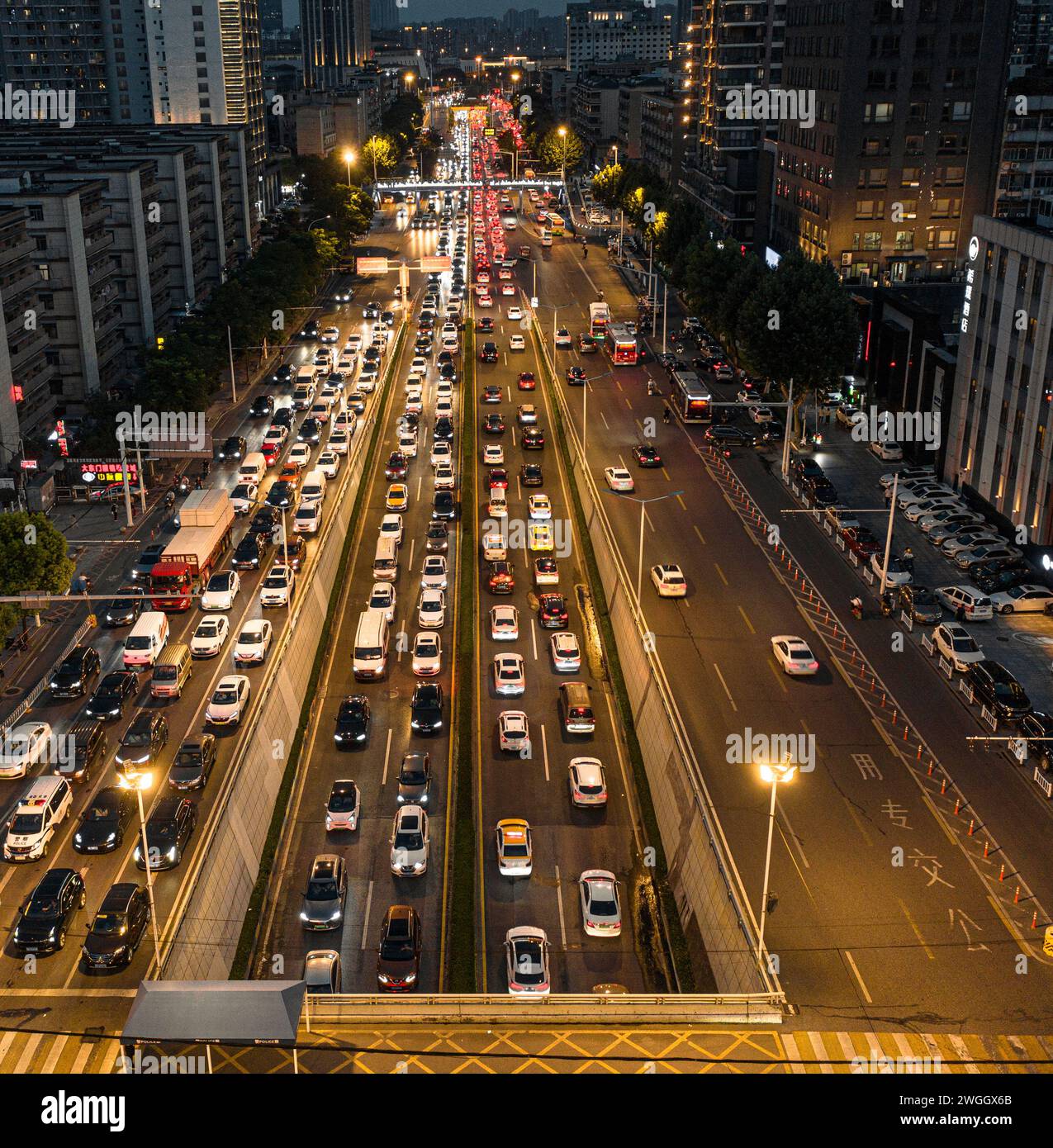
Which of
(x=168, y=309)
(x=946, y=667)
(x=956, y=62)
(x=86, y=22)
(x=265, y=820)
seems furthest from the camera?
(x=86, y=22)

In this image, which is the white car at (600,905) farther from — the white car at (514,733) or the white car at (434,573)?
the white car at (434,573)

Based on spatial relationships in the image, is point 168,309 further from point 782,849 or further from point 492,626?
point 782,849

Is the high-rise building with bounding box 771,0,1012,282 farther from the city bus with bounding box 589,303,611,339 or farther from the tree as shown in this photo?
the tree

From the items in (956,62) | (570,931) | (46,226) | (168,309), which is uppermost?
(956,62)

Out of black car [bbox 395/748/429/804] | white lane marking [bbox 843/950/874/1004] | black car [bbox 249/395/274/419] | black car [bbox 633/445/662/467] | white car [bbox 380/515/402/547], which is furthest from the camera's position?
black car [bbox 249/395/274/419]

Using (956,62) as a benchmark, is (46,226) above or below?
below

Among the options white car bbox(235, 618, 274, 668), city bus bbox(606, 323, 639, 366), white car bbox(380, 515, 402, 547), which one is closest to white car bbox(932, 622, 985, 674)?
white car bbox(235, 618, 274, 668)

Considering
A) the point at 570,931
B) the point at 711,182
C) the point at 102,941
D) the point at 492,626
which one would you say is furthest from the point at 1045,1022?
the point at 711,182

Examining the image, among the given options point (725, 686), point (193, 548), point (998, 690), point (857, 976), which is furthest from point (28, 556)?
point (998, 690)
